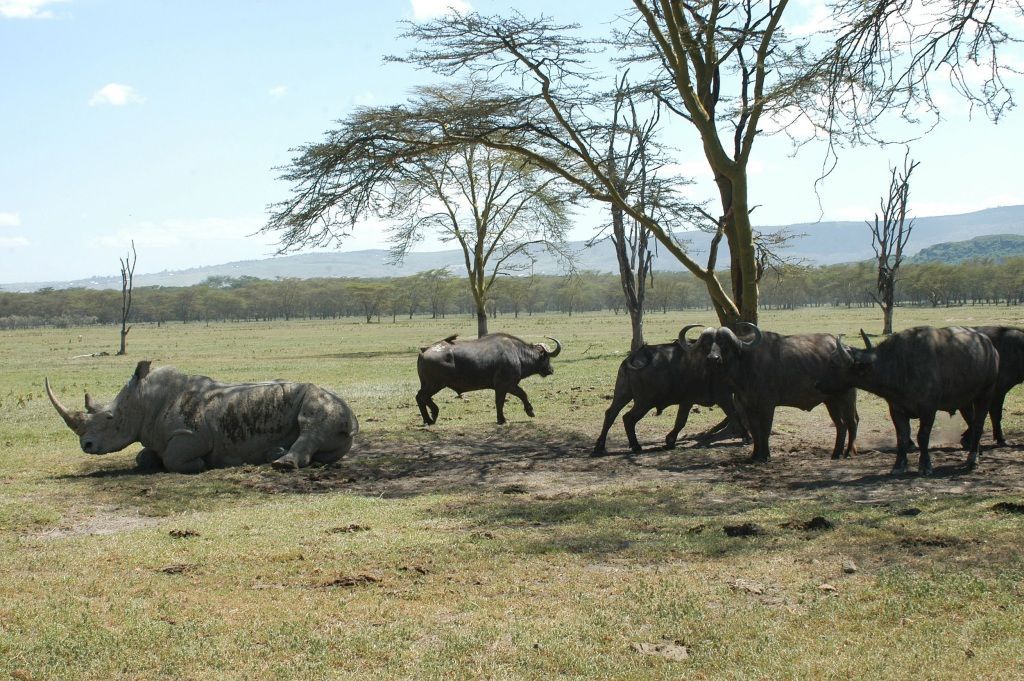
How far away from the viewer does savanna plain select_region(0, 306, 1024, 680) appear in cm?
512

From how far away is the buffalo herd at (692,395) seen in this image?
1054 cm

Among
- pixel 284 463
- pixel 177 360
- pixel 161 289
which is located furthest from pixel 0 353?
pixel 161 289

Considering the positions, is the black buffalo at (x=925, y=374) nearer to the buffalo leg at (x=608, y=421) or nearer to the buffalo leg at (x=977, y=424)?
the buffalo leg at (x=977, y=424)

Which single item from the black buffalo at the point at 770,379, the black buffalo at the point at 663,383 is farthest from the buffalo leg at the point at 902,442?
the black buffalo at the point at 663,383

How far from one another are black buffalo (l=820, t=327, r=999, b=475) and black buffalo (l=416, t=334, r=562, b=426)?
22.7 feet

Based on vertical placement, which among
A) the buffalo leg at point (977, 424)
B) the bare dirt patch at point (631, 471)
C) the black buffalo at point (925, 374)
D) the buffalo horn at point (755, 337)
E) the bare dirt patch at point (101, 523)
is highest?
the buffalo horn at point (755, 337)

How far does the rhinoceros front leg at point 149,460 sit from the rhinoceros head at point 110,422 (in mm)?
272

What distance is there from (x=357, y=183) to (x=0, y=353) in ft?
130

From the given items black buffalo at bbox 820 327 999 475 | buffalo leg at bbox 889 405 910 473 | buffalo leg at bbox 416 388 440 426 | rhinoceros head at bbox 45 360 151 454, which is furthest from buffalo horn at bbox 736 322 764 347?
rhinoceros head at bbox 45 360 151 454

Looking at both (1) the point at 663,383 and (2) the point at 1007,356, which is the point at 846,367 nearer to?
(2) the point at 1007,356

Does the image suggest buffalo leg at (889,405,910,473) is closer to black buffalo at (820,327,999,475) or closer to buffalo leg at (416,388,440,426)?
black buffalo at (820,327,999,475)

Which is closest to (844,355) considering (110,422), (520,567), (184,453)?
(520,567)

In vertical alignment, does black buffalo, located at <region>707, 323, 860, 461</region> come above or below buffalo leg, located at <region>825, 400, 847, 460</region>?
above

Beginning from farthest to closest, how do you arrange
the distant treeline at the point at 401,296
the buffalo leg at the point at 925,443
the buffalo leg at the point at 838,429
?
the distant treeline at the point at 401,296, the buffalo leg at the point at 838,429, the buffalo leg at the point at 925,443
